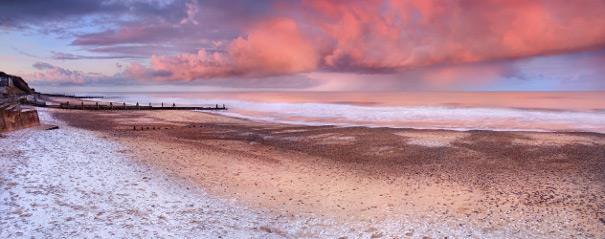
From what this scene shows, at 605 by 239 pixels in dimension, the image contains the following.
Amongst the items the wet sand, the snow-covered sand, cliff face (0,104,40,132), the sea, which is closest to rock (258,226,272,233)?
the snow-covered sand

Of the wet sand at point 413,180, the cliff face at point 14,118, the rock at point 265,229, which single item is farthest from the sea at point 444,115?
the rock at point 265,229

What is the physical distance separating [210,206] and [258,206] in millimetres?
1464

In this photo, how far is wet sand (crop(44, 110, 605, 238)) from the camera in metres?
11.5

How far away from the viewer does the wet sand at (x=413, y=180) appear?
11.5 m

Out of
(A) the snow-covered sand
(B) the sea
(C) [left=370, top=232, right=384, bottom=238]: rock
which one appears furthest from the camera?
(B) the sea

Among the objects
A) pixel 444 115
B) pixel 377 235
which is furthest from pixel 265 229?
pixel 444 115

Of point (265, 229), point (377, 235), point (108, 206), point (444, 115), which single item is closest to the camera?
point (377, 235)

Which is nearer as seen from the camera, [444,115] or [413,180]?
[413,180]

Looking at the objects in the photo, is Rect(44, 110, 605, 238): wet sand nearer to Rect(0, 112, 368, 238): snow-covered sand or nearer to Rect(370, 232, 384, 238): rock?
Rect(370, 232, 384, 238): rock

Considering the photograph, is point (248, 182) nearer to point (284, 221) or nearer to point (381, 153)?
point (284, 221)

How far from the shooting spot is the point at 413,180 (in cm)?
1574

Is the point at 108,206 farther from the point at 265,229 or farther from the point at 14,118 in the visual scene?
the point at 14,118

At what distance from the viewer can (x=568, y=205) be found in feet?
41.6

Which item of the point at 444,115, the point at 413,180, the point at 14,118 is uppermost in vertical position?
the point at 444,115
